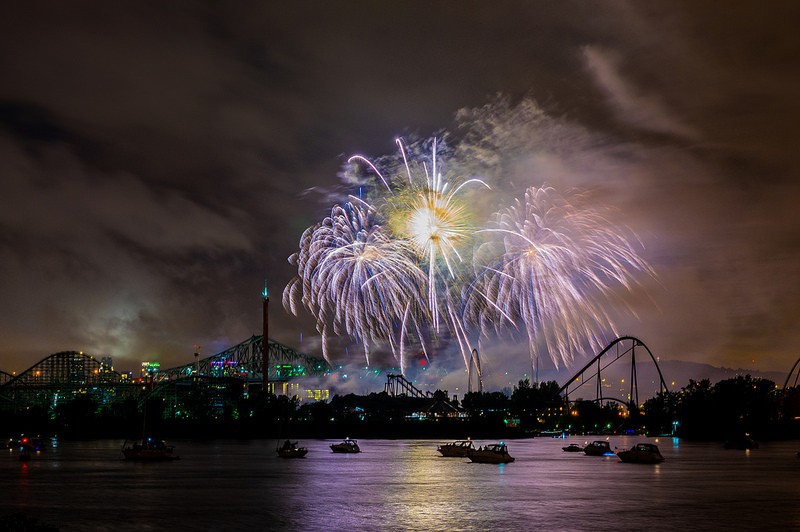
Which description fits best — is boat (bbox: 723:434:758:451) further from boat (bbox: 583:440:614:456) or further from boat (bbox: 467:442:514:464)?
boat (bbox: 467:442:514:464)

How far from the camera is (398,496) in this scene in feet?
226

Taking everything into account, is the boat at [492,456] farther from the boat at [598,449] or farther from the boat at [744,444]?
the boat at [744,444]

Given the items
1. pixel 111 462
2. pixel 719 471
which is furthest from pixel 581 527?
pixel 111 462

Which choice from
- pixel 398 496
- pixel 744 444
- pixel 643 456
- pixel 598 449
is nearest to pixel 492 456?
pixel 643 456

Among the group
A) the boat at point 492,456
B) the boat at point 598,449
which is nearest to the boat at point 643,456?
the boat at point 492,456

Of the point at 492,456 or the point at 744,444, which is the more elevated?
the point at 492,456

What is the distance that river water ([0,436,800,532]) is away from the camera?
175ft

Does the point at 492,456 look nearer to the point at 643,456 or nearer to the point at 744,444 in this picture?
the point at 643,456

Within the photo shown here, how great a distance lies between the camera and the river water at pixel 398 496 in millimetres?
53406

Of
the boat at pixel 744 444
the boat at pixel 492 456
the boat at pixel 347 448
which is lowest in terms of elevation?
the boat at pixel 744 444

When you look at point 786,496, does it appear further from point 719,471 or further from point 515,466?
point 515,466

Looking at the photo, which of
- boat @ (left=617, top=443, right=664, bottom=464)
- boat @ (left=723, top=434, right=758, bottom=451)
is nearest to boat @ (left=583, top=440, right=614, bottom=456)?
boat @ (left=617, top=443, right=664, bottom=464)

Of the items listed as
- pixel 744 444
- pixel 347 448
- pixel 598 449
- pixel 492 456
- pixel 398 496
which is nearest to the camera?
pixel 398 496

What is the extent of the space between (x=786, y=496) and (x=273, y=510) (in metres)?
42.1
